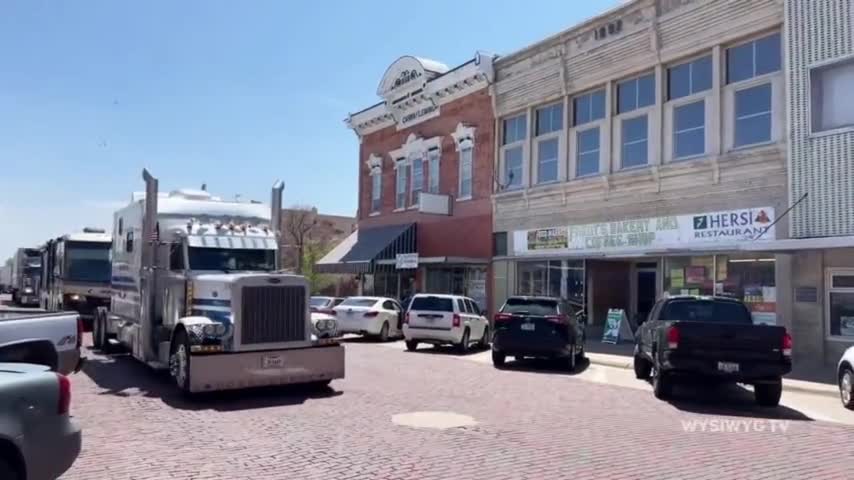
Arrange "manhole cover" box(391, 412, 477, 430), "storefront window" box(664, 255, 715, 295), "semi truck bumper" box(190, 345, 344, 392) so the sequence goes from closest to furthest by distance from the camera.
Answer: "manhole cover" box(391, 412, 477, 430)
"semi truck bumper" box(190, 345, 344, 392)
"storefront window" box(664, 255, 715, 295)

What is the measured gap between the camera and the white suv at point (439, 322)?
20422 mm

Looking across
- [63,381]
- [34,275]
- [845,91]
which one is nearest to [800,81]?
[845,91]

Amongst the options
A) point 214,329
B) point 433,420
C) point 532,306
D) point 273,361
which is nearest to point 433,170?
point 532,306

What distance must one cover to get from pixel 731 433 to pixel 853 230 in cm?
946

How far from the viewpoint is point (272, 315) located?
1157 centimetres

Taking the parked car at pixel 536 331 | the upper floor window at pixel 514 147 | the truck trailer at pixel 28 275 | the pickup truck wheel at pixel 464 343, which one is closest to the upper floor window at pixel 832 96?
the parked car at pixel 536 331

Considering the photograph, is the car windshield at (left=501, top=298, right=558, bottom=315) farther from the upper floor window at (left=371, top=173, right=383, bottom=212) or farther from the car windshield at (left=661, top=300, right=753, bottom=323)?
the upper floor window at (left=371, top=173, right=383, bottom=212)

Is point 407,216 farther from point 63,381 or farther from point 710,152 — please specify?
point 63,381

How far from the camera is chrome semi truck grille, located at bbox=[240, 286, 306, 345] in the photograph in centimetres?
1133

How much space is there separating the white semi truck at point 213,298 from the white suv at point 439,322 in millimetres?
7216

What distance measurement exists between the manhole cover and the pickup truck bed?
14.2 ft

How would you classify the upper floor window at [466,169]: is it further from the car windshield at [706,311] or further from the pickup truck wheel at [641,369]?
the car windshield at [706,311]

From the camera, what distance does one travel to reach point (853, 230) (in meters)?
16.7

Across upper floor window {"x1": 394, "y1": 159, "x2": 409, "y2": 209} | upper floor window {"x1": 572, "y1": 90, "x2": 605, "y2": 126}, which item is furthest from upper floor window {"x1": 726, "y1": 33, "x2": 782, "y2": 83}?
upper floor window {"x1": 394, "y1": 159, "x2": 409, "y2": 209}
